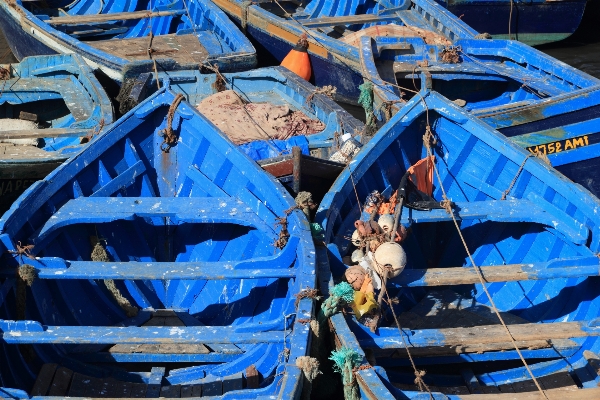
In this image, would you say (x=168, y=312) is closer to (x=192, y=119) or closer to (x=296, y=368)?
(x=192, y=119)

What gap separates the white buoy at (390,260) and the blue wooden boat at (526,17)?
341 inches

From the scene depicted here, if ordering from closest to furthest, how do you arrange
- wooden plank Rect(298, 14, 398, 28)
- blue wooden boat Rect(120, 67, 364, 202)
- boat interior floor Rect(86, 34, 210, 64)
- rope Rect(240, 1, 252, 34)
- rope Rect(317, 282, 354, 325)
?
rope Rect(317, 282, 354, 325) → blue wooden boat Rect(120, 67, 364, 202) → boat interior floor Rect(86, 34, 210, 64) → wooden plank Rect(298, 14, 398, 28) → rope Rect(240, 1, 252, 34)

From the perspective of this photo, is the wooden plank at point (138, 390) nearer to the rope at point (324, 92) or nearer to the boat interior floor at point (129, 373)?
the boat interior floor at point (129, 373)

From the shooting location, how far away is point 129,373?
6.33 metres

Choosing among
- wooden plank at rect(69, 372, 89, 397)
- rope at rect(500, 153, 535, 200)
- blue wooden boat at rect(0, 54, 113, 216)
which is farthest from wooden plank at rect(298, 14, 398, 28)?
wooden plank at rect(69, 372, 89, 397)

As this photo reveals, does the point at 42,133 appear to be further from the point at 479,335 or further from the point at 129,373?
the point at 479,335

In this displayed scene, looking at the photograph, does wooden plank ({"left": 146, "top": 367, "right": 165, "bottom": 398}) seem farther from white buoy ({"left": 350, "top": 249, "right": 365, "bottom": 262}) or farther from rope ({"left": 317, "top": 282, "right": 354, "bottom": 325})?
white buoy ({"left": 350, "top": 249, "right": 365, "bottom": 262})

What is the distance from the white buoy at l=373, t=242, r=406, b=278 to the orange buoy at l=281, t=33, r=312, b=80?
5.44 meters

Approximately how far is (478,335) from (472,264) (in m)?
1.66

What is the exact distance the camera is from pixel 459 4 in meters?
13.6

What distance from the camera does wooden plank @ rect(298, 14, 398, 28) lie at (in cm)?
1176

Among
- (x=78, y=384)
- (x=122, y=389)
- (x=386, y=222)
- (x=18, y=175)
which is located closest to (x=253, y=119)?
(x=18, y=175)

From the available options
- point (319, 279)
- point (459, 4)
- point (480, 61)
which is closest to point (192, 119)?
point (319, 279)

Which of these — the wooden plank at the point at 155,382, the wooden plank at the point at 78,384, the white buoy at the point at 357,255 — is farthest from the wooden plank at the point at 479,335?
the wooden plank at the point at 78,384
